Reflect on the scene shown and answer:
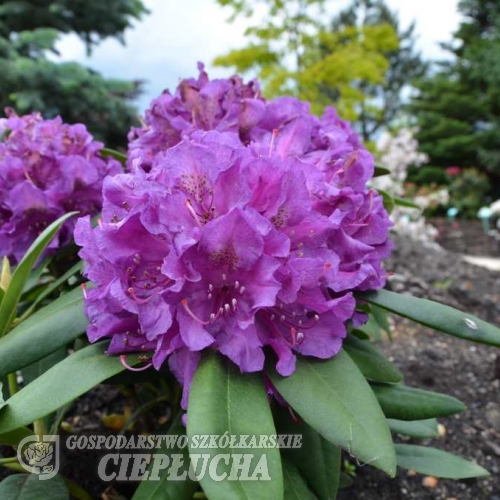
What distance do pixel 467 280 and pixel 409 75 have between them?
75.1 feet

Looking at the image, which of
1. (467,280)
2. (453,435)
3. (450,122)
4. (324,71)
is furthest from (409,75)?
(453,435)

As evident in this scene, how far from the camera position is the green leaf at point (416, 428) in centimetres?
119

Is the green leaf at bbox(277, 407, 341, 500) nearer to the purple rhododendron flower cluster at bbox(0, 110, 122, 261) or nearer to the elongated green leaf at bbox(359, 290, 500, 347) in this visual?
the elongated green leaf at bbox(359, 290, 500, 347)

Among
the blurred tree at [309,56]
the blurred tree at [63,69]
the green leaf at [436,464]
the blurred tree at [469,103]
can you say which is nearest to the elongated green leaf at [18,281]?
the green leaf at [436,464]

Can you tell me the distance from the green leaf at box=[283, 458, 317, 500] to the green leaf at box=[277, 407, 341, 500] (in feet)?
0.04

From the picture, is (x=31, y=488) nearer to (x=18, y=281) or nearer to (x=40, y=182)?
(x=18, y=281)

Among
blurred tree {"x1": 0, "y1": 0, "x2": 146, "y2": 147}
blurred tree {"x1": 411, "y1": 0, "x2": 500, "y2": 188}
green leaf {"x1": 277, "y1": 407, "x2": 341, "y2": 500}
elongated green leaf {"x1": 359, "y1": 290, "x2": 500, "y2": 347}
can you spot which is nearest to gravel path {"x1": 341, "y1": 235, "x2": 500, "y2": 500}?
elongated green leaf {"x1": 359, "y1": 290, "x2": 500, "y2": 347}

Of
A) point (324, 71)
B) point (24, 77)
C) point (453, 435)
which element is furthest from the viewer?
point (324, 71)

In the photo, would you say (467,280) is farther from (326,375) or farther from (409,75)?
(409,75)

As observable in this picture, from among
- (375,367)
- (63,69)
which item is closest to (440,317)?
(375,367)

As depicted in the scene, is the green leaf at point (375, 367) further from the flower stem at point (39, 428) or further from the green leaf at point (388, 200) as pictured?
the flower stem at point (39, 428)

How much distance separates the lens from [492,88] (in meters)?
14.9

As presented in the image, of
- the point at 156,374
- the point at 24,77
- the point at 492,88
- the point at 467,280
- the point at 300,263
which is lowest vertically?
the point at 492,88

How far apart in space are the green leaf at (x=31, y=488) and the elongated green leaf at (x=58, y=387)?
24 cm
